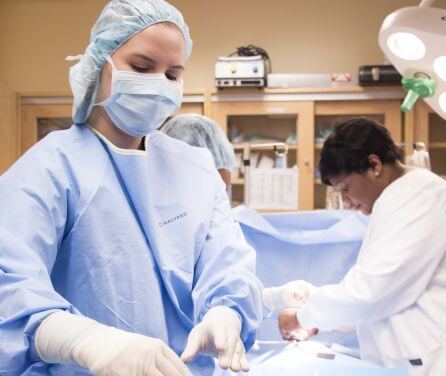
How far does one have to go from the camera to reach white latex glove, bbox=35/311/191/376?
0.60m

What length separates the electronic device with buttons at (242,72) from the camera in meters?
3.10

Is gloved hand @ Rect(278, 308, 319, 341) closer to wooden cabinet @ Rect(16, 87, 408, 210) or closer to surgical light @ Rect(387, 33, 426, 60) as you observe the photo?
surgical light @ Rect(387, 33, 426, 60)

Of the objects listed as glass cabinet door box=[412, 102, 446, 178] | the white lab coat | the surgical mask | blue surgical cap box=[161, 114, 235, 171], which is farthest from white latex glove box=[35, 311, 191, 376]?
glass cabinet door box=[412, 102, 446, 178]

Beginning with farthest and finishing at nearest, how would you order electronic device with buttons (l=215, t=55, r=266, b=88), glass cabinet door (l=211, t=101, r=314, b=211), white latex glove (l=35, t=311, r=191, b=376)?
glass cabinet door (l=211, t=101, r=314, b=211), electronic device with buttons (l=215, t=55, r=266, b=88), white latex glove (l=35, t=311, r=191, b=376)

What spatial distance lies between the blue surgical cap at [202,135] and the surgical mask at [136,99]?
67 cm

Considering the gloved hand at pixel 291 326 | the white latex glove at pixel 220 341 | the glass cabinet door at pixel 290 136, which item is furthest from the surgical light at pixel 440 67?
the glass cabinet door at pixel 290 136

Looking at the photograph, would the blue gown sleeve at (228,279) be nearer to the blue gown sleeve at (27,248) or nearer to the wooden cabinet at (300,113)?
the blue gown sleeve at (27,248)

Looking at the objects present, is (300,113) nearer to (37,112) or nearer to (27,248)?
(37,112)

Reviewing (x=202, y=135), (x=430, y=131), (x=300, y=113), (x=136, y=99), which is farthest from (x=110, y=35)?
(x=430, y=131)

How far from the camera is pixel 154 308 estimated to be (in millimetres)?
804

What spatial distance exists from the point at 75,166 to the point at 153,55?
0.25 metres

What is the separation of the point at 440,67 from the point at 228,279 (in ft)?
1.99

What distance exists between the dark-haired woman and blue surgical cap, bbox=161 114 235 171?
429 mm

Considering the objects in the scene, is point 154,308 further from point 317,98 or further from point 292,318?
point 317,98
